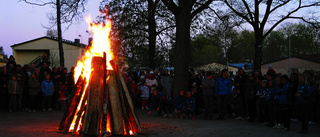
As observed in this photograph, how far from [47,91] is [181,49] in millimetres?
6929

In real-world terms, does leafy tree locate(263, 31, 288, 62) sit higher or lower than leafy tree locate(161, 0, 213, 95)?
higher

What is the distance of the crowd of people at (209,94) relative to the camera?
35.8ft

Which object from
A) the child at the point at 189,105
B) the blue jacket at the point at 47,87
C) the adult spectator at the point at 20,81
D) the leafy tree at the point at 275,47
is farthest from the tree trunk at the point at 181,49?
the leafy tree at the point at 275,47

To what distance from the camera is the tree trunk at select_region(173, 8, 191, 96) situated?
623 inches

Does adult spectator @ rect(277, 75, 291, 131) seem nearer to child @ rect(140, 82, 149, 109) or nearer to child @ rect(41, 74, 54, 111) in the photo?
child @ rect(140, 82, 149, 109)

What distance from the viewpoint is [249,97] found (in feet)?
43.6

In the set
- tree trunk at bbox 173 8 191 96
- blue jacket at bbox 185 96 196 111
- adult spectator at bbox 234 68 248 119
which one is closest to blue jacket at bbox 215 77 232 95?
adult spectator at bbox 234 68 248 119

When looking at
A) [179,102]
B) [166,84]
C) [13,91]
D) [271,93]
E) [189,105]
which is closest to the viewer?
[271,93]

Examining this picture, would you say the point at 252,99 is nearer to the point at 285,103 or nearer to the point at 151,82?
the point at 285,103

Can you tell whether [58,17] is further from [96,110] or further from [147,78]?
[96,110]

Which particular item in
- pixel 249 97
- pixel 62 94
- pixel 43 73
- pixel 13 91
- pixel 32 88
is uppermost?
pixel 43 73

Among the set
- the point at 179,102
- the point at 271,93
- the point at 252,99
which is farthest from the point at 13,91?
the point at 271,93

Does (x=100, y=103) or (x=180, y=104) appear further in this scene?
(x=180, y=104)

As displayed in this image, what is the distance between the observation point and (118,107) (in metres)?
9.25
